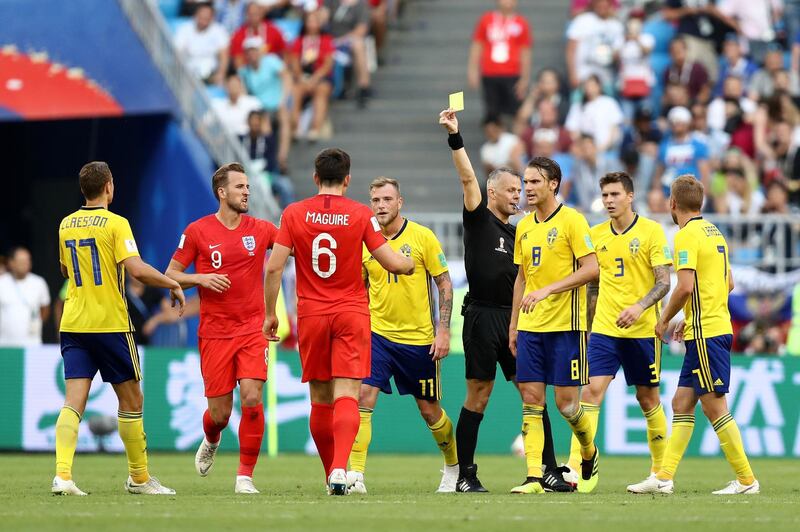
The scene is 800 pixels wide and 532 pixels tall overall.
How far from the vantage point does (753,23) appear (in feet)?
84.9

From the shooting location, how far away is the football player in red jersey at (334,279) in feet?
38.7

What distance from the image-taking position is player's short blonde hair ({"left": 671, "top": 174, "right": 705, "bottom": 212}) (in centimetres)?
1247

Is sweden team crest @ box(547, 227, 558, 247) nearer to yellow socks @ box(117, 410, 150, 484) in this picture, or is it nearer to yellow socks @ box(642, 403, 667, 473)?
yellow socks @ box(642, 403, 667, 473)

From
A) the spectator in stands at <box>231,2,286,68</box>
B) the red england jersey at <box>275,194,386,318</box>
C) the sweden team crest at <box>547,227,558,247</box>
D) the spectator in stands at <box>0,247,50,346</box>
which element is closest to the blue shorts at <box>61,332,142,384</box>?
the red england jersey at <box>275,194,386,318</box>

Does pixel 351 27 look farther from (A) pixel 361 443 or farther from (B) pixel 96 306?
(B) pixel 96 306

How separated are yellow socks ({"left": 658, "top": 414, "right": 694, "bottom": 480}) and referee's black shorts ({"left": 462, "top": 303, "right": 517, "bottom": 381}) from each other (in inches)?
60.7

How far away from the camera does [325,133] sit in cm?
2561

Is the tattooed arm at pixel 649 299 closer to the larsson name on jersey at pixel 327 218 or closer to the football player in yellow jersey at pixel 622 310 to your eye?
the football player in yellow jersey at pixel 622 310

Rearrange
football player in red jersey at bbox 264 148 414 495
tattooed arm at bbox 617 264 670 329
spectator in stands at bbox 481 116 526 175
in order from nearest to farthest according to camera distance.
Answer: football player in red jersey at bbox 264 148 414 495 < tattooed arm at bbox 617 264 670 329 < spectator in stands at bbox 481 116 526 175

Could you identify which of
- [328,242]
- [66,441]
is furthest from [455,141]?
[66,441]

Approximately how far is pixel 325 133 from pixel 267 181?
2.23m

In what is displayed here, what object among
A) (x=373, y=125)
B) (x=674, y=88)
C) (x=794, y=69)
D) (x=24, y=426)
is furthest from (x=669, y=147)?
(x=24, y=426)

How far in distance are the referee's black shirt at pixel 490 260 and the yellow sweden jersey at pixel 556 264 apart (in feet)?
1.51

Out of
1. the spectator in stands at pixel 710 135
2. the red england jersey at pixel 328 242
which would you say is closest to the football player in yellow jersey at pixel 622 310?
the red england jersey at pixel 328 242
